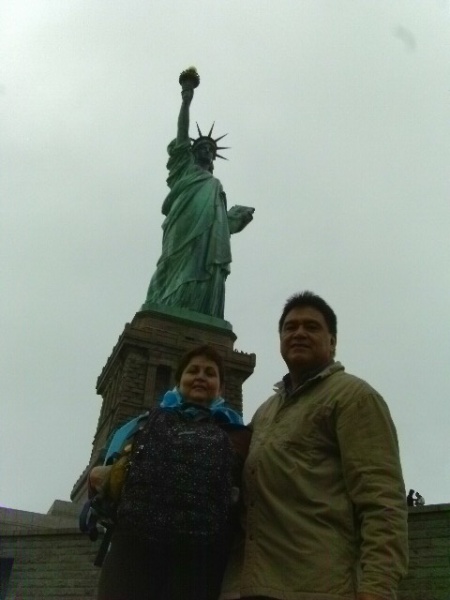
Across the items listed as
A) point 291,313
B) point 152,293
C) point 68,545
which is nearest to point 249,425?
point 291,313

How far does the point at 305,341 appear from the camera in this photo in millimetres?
2859

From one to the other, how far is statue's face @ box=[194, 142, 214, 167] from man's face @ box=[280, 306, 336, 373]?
2288 centimetres

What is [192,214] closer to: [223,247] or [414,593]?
[223,247]

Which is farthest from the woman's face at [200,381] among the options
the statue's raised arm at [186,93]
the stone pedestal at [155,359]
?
the statue's raised arm at [186,93]

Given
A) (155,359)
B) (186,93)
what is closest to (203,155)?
(186,93)

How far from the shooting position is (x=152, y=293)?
22.1 meters

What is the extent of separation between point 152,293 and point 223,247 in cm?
292

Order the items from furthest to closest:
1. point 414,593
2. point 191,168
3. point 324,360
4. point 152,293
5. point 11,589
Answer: point 191,168 < point 152,293 < point 11,589 < point 414,593 < point 324,360

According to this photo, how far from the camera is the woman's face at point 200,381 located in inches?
120

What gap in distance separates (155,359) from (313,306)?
16.8 metres

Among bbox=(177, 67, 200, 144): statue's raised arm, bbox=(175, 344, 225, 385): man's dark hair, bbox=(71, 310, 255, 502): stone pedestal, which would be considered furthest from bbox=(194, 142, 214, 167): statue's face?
bbox=(175, 344, 225, 385): man's dark hair

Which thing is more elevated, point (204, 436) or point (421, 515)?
point (421, 515)

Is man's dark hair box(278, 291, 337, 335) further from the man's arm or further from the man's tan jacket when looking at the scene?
the man's arm

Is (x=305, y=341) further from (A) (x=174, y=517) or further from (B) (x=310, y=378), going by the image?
(A) (x=174, y=517)
